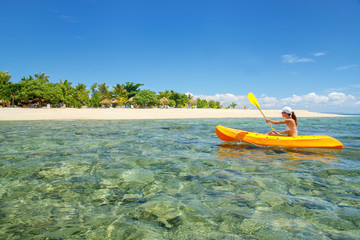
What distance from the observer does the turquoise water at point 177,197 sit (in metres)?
2.34

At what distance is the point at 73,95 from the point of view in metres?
46.2

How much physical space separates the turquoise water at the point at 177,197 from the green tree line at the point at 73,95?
35949mm

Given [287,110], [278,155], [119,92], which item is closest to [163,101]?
[119,92]

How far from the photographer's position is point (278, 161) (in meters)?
5.45

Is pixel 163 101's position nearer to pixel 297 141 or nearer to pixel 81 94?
pixel 81 94

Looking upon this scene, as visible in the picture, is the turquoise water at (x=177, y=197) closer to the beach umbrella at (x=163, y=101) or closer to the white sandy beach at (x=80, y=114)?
the white sandy beach at (x=80, y=114)

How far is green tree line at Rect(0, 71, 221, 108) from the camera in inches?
1394

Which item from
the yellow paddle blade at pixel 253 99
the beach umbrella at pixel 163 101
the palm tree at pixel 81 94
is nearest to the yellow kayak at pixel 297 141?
the yellow paddle blade at pixel 253 99

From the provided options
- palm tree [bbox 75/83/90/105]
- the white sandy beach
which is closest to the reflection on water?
the white sandy beach

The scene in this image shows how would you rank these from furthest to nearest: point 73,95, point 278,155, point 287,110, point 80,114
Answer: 1. point 73,95
2. point 80,114
3. point 287,110
4. point 278,155

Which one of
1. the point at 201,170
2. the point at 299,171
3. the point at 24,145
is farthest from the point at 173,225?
the point at 24,145

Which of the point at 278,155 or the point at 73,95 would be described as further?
the point at 73,95

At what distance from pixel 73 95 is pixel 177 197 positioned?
162 feet

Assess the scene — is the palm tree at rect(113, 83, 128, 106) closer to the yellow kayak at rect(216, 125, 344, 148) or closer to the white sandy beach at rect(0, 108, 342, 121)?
the white sandy beach at rect(0, 108, 342, 121)
